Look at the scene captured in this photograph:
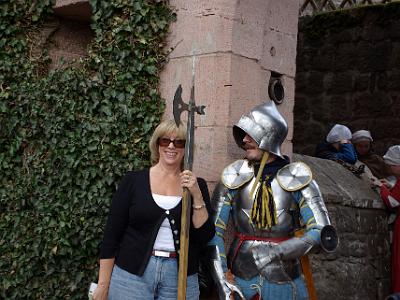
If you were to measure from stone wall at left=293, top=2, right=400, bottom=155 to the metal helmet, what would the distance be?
494 cm

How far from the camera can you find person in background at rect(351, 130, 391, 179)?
7.90 m

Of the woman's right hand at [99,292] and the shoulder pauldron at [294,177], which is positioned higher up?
the shoulder pauldron at [294,177]

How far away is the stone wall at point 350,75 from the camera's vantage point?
365 inches

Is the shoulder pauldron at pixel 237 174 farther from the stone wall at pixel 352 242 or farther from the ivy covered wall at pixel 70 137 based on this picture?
the stone wall at pixel 352 242

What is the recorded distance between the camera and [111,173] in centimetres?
514

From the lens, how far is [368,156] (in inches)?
320

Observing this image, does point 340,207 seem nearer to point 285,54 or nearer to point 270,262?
point 285,54

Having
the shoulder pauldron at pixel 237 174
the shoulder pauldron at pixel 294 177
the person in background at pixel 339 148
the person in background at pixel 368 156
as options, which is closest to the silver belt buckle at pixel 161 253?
the shoulder pauldron at pixel 237 174

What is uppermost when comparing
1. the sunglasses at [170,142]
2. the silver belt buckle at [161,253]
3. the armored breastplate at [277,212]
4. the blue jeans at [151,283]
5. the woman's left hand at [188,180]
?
the sunglasses at [170,142]

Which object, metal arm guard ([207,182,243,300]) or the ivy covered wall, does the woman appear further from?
the ivy covered wall

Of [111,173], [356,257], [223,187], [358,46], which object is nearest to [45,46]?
[111,173]

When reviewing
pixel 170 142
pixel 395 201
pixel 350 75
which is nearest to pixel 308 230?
pixel 170 142

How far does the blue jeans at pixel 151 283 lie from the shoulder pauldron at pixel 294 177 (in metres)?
0.72

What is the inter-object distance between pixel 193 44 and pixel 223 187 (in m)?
1.04
